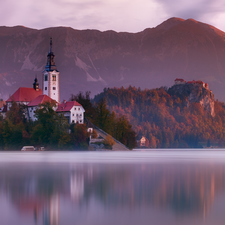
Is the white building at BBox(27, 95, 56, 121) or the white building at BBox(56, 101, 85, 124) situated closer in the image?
the white building at BBox(56, 101, 85, 124)

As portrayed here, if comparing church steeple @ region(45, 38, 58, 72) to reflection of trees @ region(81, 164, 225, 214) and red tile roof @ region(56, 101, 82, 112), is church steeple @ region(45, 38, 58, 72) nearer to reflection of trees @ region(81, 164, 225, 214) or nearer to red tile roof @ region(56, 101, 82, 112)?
red tile roof @ region(56, 101, 82, 112)

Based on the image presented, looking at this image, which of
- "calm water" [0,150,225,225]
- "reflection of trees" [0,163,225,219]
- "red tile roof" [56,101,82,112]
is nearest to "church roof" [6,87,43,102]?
"red tile roof" [56,101,82,112]

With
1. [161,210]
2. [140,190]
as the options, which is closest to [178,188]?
[140,190]

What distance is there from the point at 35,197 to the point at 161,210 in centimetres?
700

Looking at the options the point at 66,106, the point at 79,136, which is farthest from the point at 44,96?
the point at 79,136

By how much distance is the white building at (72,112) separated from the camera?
107 metres

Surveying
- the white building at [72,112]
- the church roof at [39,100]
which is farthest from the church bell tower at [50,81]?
the white building at [72,112]

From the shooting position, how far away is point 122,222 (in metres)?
14.6

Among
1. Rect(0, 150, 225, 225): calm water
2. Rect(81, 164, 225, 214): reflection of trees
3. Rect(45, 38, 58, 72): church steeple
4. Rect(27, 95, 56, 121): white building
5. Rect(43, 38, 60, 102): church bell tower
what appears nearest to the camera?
Rect(0, 150, 225, 225): calm water

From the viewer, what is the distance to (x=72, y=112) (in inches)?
4225

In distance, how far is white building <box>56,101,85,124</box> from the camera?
107062mm

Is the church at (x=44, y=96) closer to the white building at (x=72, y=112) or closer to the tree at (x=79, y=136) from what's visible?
the white building at (x=72, y=112)

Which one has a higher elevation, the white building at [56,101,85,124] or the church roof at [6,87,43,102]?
the church roof at [6,87,43,102]

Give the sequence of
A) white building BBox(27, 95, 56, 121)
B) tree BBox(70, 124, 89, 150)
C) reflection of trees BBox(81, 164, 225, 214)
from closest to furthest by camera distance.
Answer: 1. reflection of trees BBox(81, 164, 225, 214)
2. tree BBox(70, 124, 89, 150)
3. white building BBox(27, 95, 56, 121)
